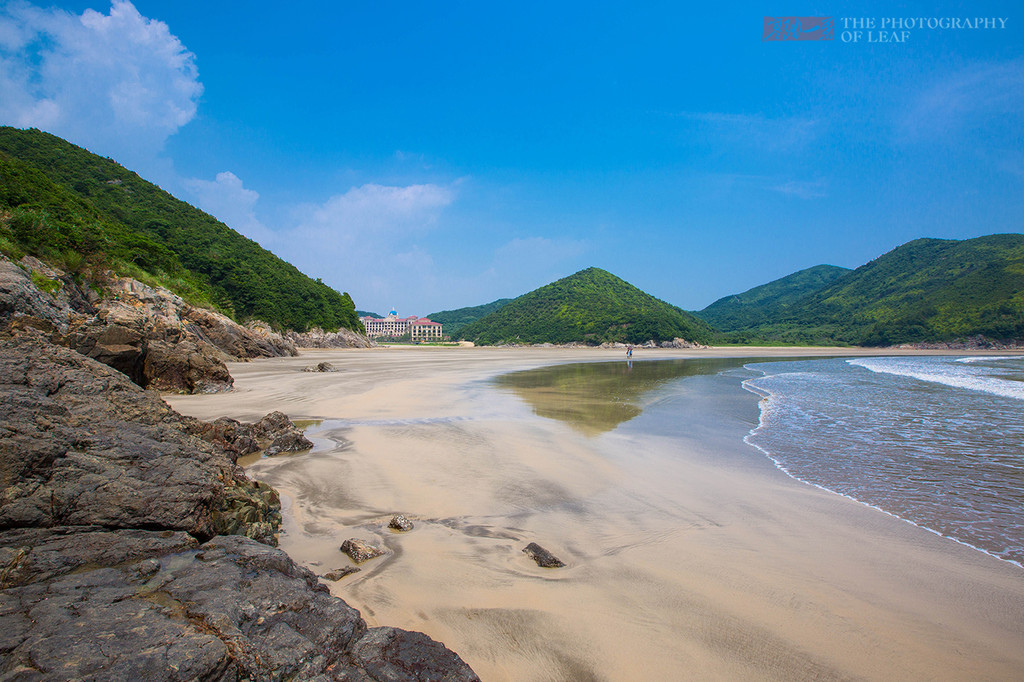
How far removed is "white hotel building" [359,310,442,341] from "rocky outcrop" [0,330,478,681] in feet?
451

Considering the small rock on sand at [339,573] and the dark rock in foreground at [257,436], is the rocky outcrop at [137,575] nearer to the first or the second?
the small rock on sand at [339,573]

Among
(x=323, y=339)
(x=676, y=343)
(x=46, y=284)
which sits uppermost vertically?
(x=46, y=284)

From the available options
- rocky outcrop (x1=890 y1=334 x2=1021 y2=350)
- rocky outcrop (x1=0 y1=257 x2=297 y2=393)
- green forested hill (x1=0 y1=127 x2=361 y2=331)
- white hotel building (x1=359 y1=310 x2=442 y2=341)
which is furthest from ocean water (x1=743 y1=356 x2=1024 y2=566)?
white hotel building (x1=359 y1=310 x2=442 y2=341)

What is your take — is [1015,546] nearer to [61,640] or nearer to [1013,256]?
[61,640]

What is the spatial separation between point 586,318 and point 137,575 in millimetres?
105159

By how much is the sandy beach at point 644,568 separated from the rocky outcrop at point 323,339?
51.7 meters

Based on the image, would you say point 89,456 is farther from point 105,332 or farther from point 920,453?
point 920,453

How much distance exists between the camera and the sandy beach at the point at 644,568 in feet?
10.4

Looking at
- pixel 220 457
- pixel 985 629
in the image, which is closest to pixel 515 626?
pixel 220 457

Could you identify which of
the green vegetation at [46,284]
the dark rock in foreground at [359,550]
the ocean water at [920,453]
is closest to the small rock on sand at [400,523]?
the dark rock in foreground at [359,550]

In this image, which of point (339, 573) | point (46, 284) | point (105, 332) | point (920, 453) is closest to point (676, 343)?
point (920, 453)

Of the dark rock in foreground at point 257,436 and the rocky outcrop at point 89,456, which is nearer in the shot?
the rocky outcrop at point 89,456

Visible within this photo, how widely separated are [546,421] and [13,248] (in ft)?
74.7

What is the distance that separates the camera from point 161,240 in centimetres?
5175
